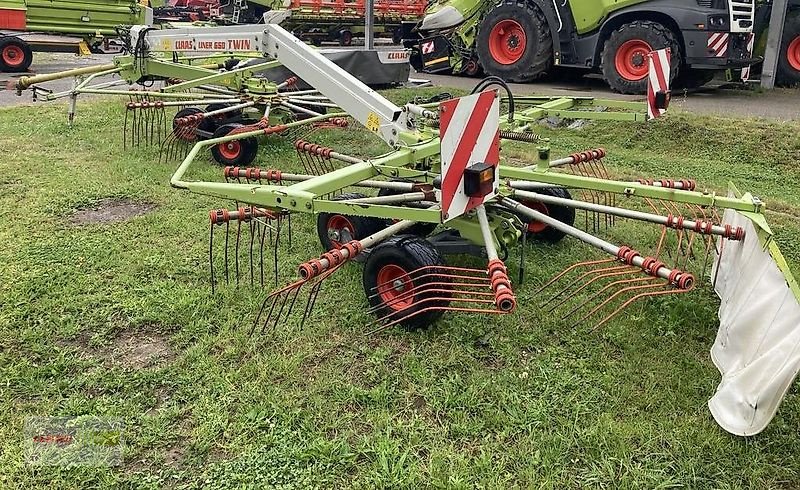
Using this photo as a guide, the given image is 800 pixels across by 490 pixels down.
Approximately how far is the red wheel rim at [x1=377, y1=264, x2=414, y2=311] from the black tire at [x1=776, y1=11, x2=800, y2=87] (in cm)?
934

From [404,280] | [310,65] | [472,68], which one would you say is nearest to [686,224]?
[404,280]

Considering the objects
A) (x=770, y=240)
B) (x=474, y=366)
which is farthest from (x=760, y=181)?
(x=474, y=366)

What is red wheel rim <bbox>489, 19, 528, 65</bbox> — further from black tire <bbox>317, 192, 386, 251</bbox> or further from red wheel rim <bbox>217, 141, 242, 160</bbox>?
black tire <bbox>317, 192, 386, 251</bbox>

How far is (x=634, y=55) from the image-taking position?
9383mm

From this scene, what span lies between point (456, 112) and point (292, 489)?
5.84 ft

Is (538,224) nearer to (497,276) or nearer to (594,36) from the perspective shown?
(497,276)

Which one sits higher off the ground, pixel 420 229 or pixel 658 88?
pixel 658 88

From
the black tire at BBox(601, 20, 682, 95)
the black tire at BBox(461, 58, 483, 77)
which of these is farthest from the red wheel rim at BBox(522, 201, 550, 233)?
the black tire at BBox(461, 58, 483, 77)

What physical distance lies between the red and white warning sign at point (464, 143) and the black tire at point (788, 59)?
883cm

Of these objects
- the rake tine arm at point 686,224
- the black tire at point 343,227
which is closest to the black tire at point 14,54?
the black tire at point 343,227

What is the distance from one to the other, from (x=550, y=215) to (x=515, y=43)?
22.7 feet

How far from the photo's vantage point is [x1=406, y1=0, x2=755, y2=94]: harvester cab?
349 inches

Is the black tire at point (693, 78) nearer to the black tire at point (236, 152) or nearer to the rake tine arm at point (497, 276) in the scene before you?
the black tire at point (236, 152)

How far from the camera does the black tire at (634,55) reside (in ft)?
29.5
